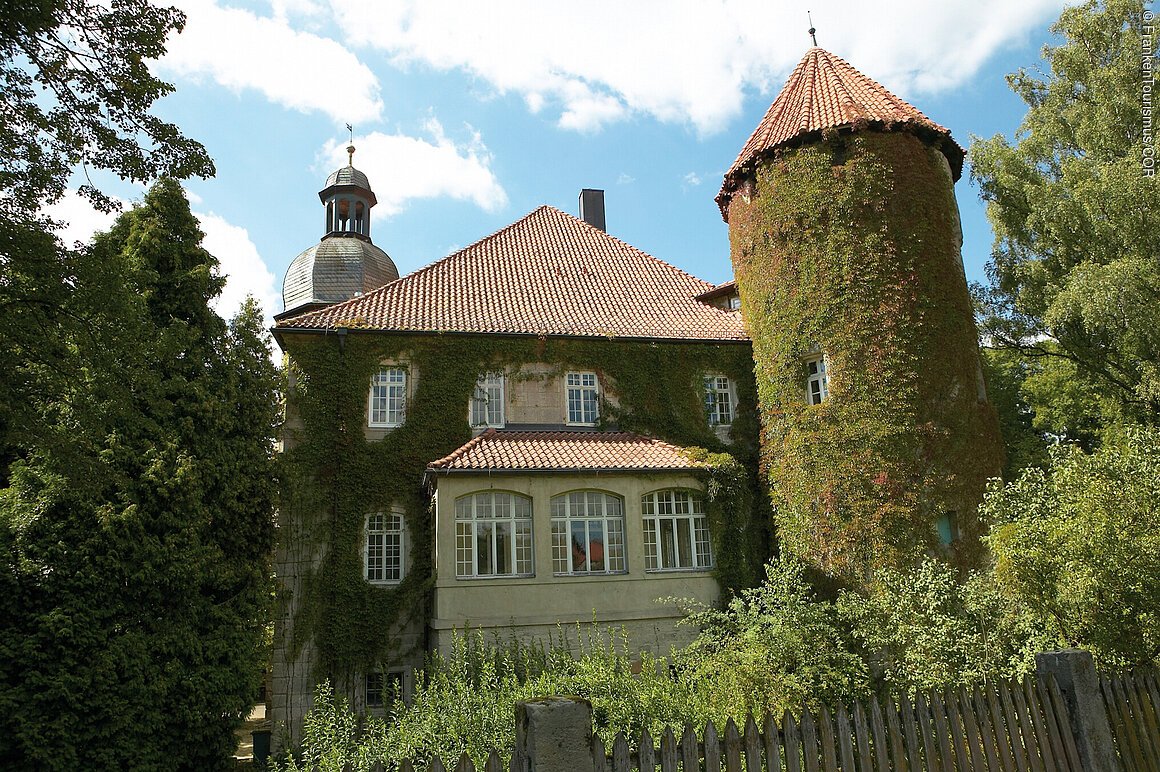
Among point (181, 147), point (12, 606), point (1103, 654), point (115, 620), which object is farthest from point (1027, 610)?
point (12, 606)

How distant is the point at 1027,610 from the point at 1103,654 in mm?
920

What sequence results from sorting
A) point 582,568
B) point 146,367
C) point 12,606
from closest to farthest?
1. point 12,606
2. point 146,367
3. point 582,568

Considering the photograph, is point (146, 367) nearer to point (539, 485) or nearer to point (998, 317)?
point (539, 485)

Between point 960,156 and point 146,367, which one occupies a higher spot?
point 960,156

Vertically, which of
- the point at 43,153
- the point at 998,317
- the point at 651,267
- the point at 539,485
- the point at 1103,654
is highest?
the point at 651,267

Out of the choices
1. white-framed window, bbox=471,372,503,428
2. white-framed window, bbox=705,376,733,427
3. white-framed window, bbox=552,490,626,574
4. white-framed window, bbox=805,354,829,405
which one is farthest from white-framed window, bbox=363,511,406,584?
white-framed window, bbox=805,354,829,405

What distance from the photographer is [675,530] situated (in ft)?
55.8

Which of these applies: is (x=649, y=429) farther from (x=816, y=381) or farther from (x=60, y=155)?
(x=60, y=155)

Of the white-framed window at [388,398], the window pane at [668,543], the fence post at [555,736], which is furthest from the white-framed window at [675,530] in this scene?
the fence post at [555,736]

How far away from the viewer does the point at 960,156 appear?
1945cm

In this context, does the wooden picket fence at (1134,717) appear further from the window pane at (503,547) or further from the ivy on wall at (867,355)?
the window pane at (503,547)

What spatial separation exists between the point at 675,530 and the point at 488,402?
546 centimetres

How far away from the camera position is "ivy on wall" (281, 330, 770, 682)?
1662 centimetres

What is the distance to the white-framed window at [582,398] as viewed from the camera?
19.3 metres
